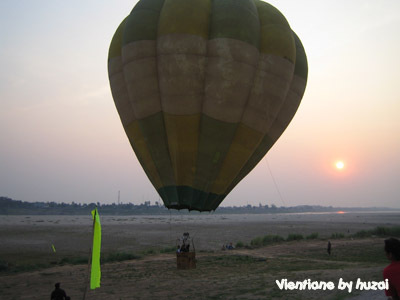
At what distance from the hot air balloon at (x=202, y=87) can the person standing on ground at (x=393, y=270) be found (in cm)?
920

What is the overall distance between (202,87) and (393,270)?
9.81 m

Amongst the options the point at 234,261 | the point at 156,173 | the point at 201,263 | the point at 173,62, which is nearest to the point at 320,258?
the point at 234,261

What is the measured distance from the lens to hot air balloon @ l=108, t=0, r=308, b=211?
496 inches

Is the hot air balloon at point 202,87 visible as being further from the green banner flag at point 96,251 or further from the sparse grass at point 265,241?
the sparse grass at point 265,241

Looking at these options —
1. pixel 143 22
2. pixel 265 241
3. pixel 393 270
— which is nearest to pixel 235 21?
pixel 143 22

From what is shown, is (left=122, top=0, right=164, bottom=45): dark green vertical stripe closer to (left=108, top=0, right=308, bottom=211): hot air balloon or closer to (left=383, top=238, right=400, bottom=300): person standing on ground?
(left=108, top=0, right=308, bottom=211): hot air balloon

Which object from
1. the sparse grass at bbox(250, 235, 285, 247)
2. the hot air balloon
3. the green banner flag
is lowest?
the sparse grass at bbox(250, 235, 285, 247)

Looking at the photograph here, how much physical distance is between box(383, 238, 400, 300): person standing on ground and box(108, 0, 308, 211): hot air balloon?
362 inches

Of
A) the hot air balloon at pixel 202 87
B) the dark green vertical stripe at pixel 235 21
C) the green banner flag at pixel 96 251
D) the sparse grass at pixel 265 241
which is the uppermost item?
the dark green vertical stripe at pixel 235 21

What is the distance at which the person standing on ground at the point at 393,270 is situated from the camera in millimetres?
3811

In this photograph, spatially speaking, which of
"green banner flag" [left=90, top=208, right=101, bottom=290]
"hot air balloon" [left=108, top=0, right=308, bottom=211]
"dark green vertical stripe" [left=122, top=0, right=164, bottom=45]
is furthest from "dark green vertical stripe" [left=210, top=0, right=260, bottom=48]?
"green banner flag" [left=90, top=208, right=101, bottom=290]

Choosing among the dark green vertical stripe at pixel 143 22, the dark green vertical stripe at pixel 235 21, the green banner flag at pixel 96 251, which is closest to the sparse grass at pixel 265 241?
the dark green vertical stripe at pixel 235 21

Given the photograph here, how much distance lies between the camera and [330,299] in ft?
35.5

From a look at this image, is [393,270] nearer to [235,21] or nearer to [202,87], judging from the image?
[202,87]
